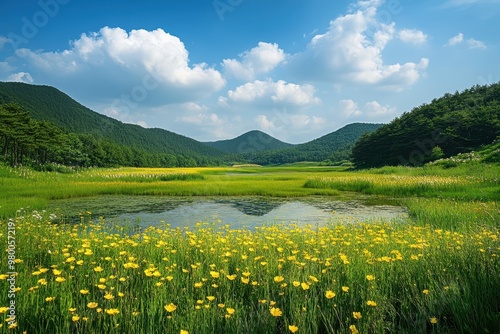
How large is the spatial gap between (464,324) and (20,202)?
2272cm

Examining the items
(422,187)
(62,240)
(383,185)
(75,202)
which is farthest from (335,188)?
(62,240)

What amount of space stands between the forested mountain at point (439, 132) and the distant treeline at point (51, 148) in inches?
3088

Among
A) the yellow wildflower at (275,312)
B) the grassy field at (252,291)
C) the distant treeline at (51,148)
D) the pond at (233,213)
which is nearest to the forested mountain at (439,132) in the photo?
the pond at (233,213)

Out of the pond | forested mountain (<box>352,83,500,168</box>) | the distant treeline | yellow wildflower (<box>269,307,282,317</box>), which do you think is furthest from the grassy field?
forested mountain (<box>352,83,500,168</box>)

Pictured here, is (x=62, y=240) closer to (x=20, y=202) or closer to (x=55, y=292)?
(x=55, y=292)

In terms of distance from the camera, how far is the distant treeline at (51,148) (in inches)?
1989

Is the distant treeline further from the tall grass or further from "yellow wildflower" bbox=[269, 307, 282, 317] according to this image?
"yellow wildflower" bbox=[269, 307, 282, 317]

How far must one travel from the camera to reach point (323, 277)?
5.16 m

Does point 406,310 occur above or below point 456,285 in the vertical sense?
below

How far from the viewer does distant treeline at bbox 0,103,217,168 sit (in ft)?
166

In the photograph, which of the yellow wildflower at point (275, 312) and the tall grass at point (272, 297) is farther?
the tall grass at point (272, 297)

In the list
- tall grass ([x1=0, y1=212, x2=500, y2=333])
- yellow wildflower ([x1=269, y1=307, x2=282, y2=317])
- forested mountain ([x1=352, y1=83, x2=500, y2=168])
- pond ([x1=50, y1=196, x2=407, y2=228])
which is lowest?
pond ([x1=50, y1=196, x2=407, y2=228])

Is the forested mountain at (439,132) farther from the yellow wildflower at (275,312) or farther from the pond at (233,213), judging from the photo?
the yellow wildflower at (275,312)

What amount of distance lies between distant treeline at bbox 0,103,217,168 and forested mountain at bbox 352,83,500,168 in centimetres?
7843
